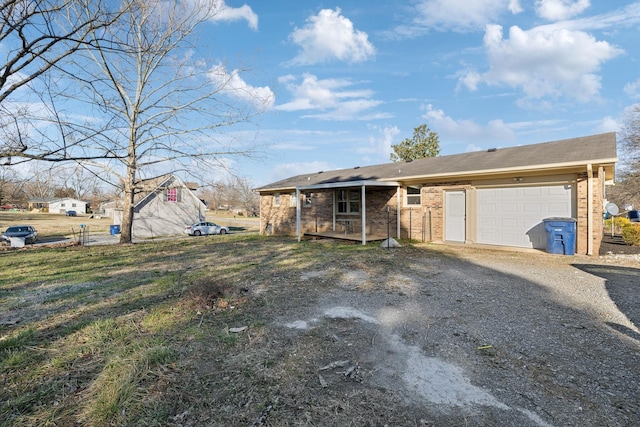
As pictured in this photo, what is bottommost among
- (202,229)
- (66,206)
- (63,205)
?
(202,229)

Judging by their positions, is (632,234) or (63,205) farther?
(63,205)

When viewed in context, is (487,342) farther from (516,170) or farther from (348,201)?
(348,201)

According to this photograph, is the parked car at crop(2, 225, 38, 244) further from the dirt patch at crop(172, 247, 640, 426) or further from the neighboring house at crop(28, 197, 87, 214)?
the neighboring house at crop(28, 197, 87, 214)

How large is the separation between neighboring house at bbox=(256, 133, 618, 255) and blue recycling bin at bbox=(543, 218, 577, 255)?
13.4 inches

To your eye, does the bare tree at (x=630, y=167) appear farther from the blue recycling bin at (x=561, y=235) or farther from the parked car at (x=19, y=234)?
the parked car at (x=19, y=234)

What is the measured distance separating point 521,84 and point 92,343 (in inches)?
788

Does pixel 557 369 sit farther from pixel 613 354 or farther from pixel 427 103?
pixel 427 103

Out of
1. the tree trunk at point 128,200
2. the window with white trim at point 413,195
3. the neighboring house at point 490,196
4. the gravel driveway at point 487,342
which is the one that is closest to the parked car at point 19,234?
the tree trunk at point 128,200

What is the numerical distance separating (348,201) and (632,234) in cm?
1050

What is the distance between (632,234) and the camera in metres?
10.9

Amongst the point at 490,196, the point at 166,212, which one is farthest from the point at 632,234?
the point at 166,212

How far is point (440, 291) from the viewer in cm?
557

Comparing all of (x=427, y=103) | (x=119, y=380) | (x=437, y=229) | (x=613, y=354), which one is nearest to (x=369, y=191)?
(x=437, y=229)

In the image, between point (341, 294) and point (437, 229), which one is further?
point (437, 229)
